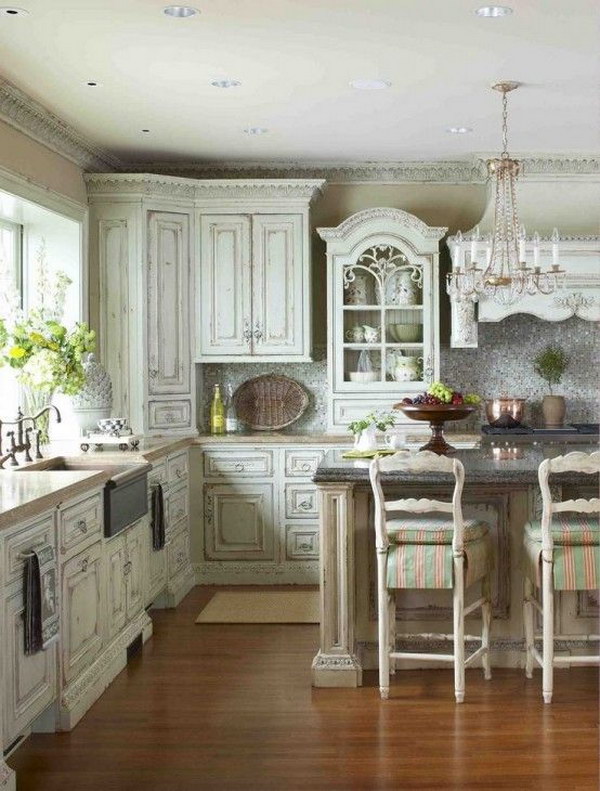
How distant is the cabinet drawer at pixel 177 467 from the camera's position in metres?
6.32

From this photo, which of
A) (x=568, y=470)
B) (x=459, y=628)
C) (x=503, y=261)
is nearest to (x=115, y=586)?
(x=459, y=628)

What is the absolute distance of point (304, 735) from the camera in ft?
13.3

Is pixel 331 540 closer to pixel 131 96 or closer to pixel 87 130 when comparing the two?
pixel 131 96

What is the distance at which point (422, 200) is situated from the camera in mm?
7398

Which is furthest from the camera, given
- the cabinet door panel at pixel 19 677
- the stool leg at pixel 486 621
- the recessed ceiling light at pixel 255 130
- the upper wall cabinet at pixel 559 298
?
the upper wall cabinet at pixel 559 298

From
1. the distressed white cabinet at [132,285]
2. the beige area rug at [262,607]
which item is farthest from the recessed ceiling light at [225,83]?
the beige area rug at [262,607]

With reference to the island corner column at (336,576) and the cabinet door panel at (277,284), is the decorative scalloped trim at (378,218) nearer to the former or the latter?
the cabinet door panel at (277,284)

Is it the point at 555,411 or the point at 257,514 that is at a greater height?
the point at 555,411

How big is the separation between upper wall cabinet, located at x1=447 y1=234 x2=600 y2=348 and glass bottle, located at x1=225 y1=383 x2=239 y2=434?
1574 mm

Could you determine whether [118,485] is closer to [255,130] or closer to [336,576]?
[336,576]

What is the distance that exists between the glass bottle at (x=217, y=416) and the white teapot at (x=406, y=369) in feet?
3.87

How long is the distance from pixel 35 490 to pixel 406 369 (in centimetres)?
353

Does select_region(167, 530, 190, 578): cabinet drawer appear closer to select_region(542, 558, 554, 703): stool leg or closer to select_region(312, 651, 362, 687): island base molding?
select_region(312, 651, 362, 687): island base molding

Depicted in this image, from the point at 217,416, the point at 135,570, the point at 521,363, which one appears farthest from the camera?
the point at 521,363
